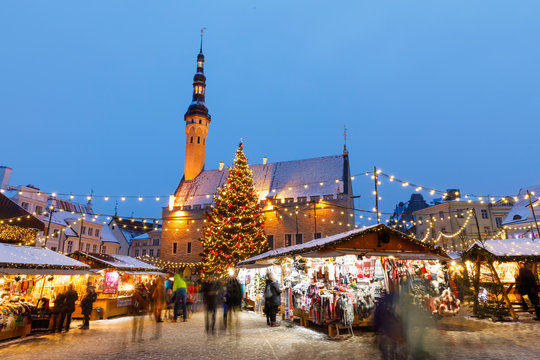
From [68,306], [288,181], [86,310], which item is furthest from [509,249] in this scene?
[288,181]

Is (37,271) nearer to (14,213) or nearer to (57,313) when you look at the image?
(57,313)

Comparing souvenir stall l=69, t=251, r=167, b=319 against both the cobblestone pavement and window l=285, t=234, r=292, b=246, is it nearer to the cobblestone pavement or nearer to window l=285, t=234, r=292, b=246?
the cobblestone pavement

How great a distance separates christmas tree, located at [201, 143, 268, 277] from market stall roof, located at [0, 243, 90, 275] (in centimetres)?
1220

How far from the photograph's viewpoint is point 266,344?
310 inches

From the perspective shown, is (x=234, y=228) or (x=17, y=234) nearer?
(x=17, y=234)

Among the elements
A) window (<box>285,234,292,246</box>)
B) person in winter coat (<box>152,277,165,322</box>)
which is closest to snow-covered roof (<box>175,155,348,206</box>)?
window (<box>285,234,292,246</box>)

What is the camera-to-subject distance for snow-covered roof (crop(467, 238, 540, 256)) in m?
11.7

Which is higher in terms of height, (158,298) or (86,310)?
(158,298)

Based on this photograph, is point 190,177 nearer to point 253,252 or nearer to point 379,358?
point 253,252

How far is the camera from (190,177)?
4228 cm

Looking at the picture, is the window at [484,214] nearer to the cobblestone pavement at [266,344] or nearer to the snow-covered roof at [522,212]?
the snow-covered roof at [522,212]

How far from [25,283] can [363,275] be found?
488 inches

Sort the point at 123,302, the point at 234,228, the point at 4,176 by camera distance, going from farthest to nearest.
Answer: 1. the point at 4,176
2. the point at 234,228
3. the point at 123,302

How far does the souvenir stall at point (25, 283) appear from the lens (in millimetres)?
9109
